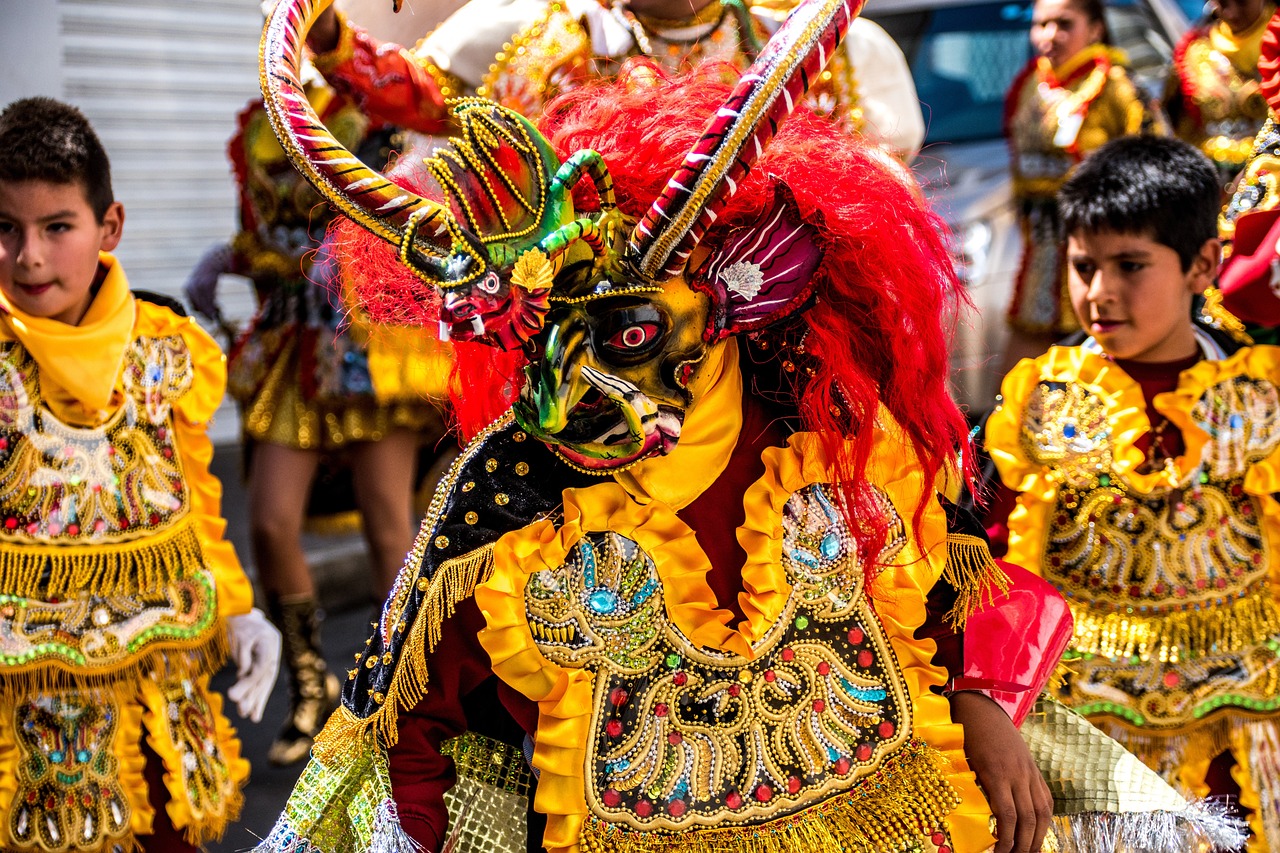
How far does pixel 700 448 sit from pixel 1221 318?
1.70 metres

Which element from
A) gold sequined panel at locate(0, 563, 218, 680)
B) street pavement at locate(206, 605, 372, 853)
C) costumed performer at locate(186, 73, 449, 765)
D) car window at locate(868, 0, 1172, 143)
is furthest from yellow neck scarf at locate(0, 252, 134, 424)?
car window at locate(868, 0, 1172, 143)

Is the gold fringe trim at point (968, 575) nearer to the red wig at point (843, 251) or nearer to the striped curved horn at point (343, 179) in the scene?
the red wig at point (843, 251)

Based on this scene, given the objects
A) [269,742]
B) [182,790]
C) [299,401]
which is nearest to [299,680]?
[269,742]

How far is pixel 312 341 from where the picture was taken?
189 inches

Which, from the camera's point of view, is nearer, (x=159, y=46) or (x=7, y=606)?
(x=7, y=606)

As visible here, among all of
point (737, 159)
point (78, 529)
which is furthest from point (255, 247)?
point (737, 159)

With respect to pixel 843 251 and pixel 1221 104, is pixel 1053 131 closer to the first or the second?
pixel 1221 104

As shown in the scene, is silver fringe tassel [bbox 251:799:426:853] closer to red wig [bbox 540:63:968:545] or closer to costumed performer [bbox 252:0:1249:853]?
costumed performer [bbox 252:0:1249:853]

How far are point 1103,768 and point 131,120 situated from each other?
6627 millimetres

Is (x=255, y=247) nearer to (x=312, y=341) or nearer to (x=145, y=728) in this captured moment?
(x=312, y=341)

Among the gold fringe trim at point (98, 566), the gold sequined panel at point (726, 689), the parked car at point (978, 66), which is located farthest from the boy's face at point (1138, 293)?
the parked car at point (978, 66)

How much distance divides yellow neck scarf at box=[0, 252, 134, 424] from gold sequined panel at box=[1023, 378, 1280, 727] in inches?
73.9

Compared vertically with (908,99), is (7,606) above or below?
below

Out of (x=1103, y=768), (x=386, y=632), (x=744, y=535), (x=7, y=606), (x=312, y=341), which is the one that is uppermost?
(x=744, y=535)
